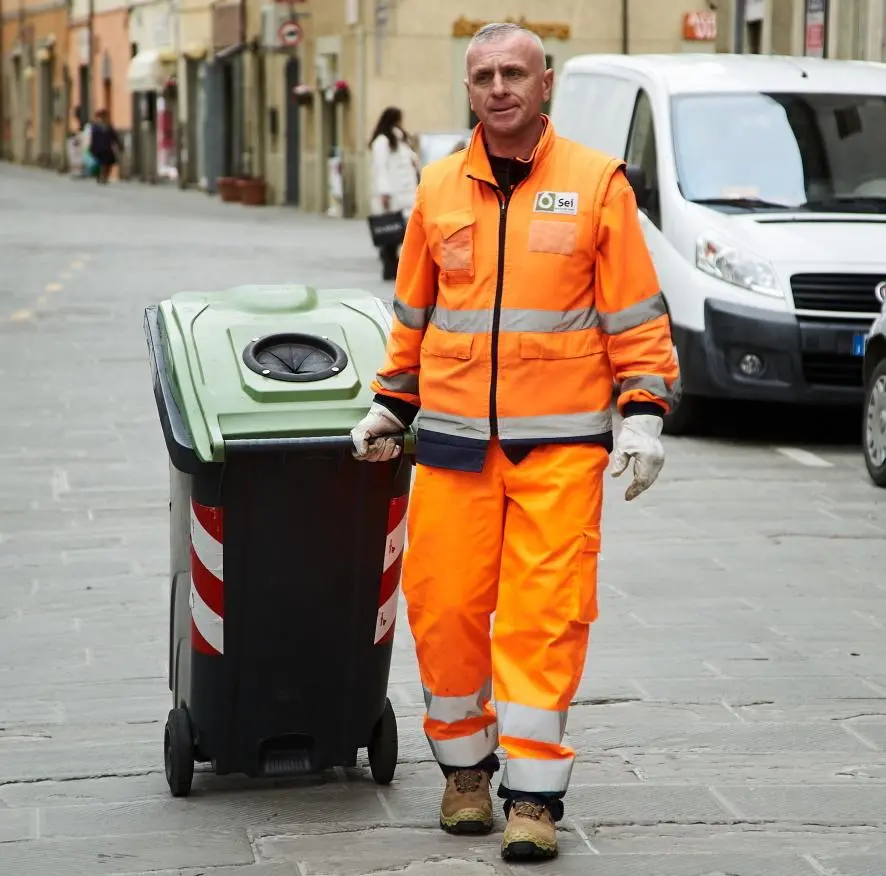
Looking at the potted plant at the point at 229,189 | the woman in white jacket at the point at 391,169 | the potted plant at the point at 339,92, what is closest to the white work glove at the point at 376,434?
the woman in white jacket at the point at 391,169

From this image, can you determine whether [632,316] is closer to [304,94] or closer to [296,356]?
[296,356]

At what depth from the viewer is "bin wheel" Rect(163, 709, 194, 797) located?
4.74 m

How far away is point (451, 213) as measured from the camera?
4406 mm

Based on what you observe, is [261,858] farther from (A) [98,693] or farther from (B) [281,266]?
(B) [281,266]

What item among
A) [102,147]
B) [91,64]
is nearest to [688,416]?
[102,147]

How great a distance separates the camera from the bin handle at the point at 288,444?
445cm

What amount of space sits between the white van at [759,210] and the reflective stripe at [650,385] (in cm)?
620

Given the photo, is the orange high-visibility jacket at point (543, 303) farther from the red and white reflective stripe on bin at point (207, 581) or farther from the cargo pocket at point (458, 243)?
the red and white reflective stripe on bin at point (207, 581)

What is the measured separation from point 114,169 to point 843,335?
2002 inches

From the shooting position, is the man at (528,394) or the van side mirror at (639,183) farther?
the van side mirror at (639,183)

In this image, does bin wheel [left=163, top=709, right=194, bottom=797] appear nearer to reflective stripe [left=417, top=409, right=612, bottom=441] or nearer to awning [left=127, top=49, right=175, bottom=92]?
reflective stripe [left=417, top=409, right=612, bottom=441]

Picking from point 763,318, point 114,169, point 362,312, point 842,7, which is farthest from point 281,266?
point 114,169

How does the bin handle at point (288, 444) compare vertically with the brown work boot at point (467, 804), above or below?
above

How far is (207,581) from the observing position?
15.0 ft
